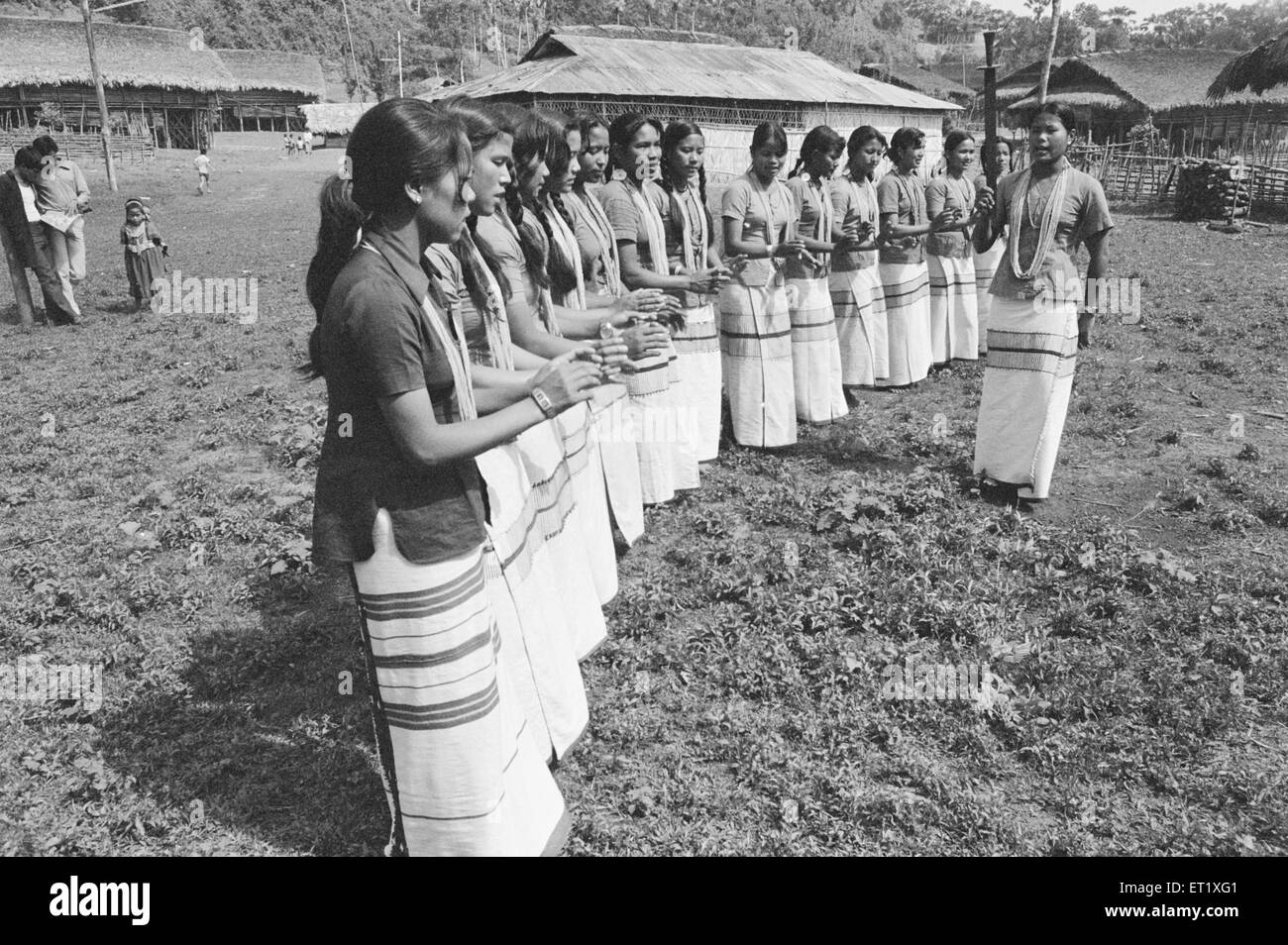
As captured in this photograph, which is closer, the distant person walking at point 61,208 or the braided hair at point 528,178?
the braided hair at point 528,178

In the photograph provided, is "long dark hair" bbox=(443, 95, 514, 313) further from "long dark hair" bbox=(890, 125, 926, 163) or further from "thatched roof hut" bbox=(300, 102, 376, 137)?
"thatched roof hut" bbox=(300, 102, 376, 137)

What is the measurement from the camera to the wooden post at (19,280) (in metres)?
11.0

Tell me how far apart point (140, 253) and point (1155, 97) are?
32811mm

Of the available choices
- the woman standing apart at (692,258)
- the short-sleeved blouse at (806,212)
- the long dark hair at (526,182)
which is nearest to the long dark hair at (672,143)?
the woman standing apart at (692,258)

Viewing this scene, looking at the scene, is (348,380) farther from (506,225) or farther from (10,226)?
(10,226)

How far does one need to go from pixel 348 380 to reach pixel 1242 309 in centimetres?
1157

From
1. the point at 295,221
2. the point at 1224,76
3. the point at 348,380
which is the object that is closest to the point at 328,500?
the point at 348,380

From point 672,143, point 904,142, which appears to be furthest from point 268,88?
point 672,143

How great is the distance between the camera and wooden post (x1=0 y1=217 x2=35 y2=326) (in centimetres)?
1098

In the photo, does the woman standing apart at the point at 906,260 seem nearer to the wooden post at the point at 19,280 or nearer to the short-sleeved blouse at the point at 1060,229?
the short-sleeved blouse at the point at 1060,229

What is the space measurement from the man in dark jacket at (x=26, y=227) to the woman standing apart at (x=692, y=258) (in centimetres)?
864

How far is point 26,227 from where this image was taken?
35.3 ft

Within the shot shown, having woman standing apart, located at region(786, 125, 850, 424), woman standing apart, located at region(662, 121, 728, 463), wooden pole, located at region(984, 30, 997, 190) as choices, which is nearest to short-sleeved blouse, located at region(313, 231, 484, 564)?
woman standing apart, located at region(662, 121, 728, 463)

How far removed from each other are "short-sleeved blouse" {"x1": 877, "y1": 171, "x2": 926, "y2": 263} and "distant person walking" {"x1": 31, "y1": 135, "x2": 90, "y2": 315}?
912 centimetres
